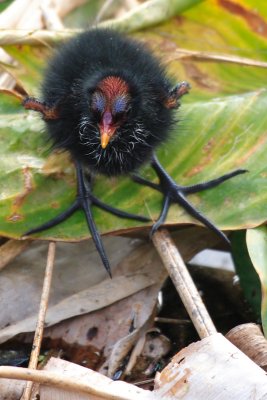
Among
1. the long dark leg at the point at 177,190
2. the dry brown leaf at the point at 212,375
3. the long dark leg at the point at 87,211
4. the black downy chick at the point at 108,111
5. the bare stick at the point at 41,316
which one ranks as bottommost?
the bare stick at the point at 41,316

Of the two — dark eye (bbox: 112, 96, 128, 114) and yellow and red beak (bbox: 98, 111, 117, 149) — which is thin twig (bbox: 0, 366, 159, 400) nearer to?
yellow and red beak (bbox: 98, 111, 117, 149)

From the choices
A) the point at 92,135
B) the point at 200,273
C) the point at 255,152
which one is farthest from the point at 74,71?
the point at 200,273

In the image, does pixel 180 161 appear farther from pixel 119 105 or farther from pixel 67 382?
pixel 67 382

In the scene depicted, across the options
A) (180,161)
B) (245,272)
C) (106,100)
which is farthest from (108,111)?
(245,272)

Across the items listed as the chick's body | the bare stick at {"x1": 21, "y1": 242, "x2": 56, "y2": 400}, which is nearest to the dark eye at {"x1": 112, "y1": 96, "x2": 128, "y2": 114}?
the chick's body

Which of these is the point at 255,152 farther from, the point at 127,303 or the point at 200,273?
the point at 127,303

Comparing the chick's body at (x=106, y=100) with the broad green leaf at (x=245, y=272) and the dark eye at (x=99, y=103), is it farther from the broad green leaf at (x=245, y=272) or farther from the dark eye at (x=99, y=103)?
the broad green leaf at (x=245, y=272)

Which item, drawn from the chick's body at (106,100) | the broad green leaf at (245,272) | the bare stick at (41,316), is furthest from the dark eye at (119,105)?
the broad green leaf at (245,272)
